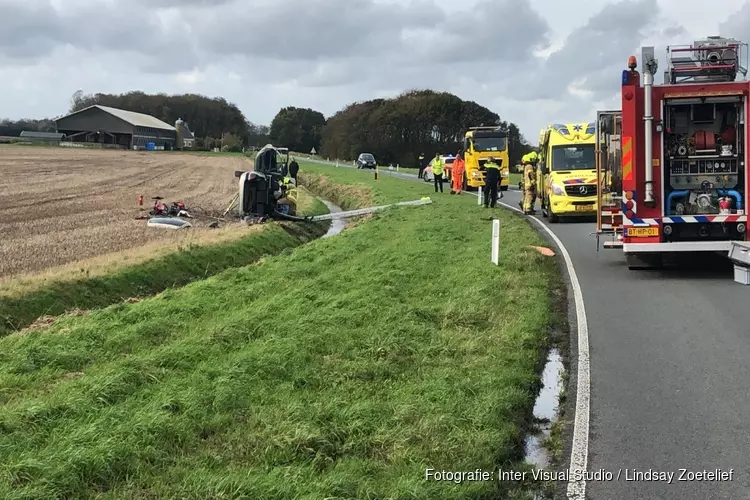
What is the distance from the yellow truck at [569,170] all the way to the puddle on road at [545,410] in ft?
47.2

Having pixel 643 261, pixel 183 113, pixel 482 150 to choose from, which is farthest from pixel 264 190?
pixel 183 113

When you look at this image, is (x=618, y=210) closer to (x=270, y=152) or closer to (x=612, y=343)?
(x=612, y=343)

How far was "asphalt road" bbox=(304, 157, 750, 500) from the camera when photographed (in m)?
5.15

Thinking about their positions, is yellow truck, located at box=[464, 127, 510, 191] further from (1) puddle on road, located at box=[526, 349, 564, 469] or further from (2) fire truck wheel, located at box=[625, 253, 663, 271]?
(1) puddle on road, located at box=[526, 349, 564, 469]

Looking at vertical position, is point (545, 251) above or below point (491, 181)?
below

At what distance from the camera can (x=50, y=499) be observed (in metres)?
4.60

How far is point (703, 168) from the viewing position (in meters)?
13.6

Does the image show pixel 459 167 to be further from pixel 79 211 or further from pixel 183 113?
pixel 183 113

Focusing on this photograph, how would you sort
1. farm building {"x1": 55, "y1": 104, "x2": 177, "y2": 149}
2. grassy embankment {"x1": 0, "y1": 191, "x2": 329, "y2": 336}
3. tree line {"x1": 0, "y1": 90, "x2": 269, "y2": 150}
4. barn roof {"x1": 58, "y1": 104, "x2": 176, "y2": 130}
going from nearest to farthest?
grassy embankment {"x1": 0, "y1": 191, "x2": 329, "y2": 336} < farm building {"x1": 55, "y1": 104, "x2": 177, "y2": 149} < barn roof {"x1": 58, "y1": 104, "x2": 176, "y2": 130} < tree line {"x1": 0, "y1": 90, "x2": 269, "y2": 150}

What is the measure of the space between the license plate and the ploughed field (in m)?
10.3

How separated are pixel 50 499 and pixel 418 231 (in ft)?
48.3

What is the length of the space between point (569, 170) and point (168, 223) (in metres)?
11.5

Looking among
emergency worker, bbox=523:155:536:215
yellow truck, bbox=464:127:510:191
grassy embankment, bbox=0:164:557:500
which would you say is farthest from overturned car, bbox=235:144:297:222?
yellow truck, bbox=464:127:510:191

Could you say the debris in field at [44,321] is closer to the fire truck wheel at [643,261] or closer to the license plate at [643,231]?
the license plate at [643,231]
